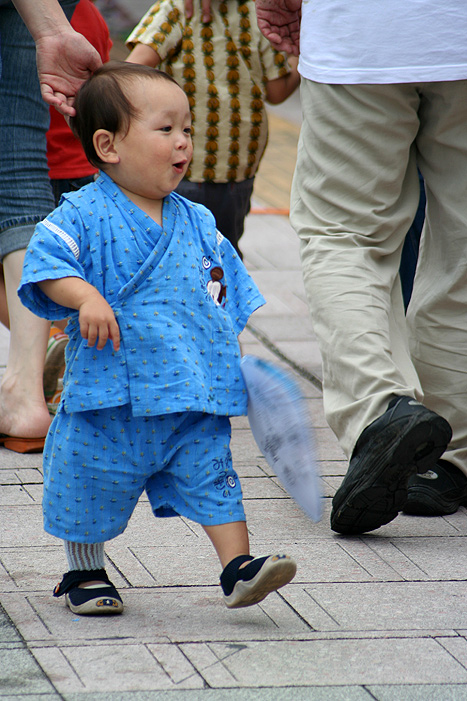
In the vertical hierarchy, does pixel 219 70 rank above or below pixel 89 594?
above

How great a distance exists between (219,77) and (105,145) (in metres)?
1.63

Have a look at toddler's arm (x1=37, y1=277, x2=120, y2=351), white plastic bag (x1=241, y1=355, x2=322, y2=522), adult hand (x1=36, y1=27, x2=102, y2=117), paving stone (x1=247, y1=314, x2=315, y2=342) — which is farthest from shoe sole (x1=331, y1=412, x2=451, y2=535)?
paving stone (x1=247, y1=314, x2=315, y2=342)

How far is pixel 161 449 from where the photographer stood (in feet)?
7.54

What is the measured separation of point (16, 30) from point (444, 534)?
6.55 ft

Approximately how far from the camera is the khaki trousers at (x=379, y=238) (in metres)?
2.76

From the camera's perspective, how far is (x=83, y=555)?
7.86 feet

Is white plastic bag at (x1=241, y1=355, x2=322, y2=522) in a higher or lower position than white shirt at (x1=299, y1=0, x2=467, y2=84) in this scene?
lower

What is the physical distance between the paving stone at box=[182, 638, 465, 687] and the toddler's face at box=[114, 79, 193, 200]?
953 mm

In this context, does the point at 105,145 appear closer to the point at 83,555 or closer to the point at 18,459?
the point at 83,555

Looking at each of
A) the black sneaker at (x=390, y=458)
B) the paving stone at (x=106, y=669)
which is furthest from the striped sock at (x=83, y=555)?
the black sneaker at (x=390, y=458)

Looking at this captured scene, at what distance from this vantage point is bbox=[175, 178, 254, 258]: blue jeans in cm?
396

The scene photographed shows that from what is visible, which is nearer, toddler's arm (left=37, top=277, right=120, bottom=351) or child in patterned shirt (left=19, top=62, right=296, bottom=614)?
toddler's arm (left=37, top=277, right=120, bottom=351)

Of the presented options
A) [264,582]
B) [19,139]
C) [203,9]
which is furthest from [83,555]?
[203,9]

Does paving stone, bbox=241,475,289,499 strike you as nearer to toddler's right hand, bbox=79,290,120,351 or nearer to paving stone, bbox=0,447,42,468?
paving stone, bbox=0,447,42,468
